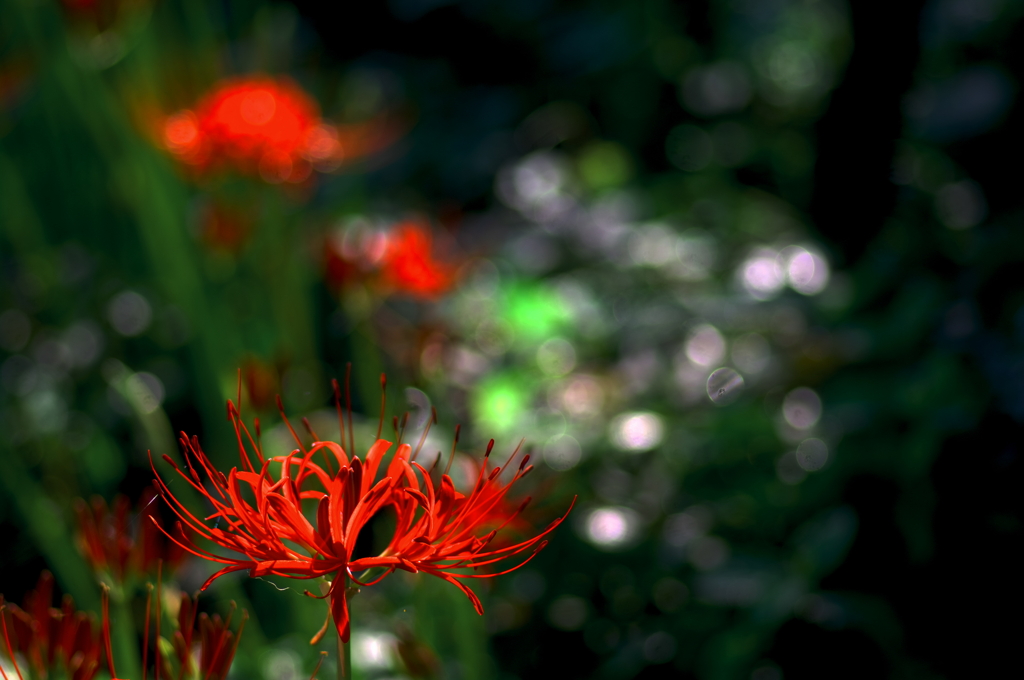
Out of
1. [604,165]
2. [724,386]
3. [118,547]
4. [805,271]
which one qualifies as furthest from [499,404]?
[604,165]

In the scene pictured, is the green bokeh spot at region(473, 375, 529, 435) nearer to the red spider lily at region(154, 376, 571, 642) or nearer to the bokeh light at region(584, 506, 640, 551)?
the bokeh light at region(584, 506, 640, 551)

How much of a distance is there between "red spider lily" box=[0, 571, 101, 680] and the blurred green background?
0.33 feet

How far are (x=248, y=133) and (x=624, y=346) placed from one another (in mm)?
476

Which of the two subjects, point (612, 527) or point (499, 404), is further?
point (499, 404)

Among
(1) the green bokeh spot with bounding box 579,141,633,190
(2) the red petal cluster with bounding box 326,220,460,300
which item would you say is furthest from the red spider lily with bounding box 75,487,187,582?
(1) the green bokeh spot with bounding box 579,141,633,190

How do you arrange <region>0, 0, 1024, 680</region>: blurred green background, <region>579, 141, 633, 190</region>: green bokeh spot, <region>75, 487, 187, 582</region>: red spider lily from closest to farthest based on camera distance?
<region>75, 487, 187, 582</region>: red spider lily
<region>0, 0, 1024, 680</region>: blurred green background
<region>579, 141, 633, 190</region>: green bokeh spot

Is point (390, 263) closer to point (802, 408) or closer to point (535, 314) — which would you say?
point (535, 314)

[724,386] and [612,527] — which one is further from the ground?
[724,386]

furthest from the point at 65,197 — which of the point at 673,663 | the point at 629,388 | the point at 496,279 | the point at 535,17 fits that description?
the point at 673,663

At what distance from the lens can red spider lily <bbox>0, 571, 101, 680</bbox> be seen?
0.40 meters

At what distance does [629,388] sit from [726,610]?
24 centimetres

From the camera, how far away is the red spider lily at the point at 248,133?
34.6 inches

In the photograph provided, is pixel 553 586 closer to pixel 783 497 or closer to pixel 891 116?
pixel 783 497

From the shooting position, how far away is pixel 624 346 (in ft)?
3.11
